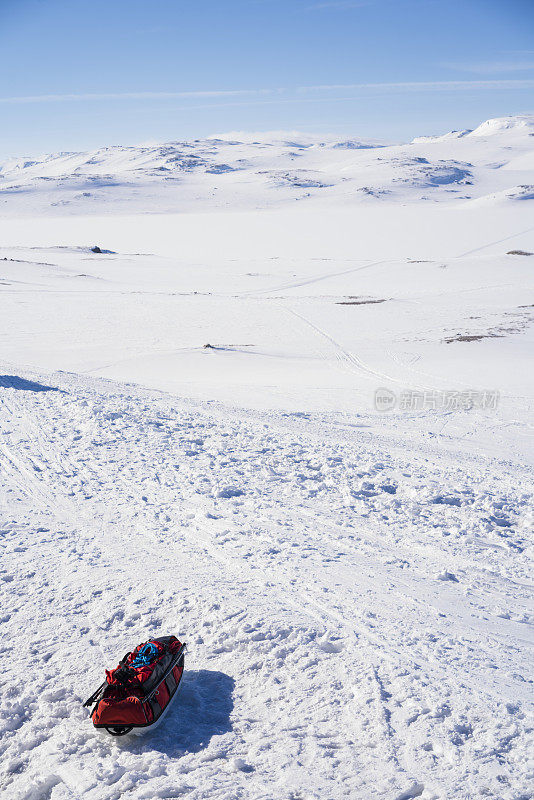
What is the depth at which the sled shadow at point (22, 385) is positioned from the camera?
15.8 metres

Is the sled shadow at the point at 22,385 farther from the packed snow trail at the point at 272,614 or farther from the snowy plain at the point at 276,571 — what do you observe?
the packed snow trail at the point at 272,614

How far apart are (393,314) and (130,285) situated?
26215mm

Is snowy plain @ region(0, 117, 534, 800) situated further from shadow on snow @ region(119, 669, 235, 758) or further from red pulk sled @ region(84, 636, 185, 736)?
red pulk sled @ region(84, 636, 185, 736)

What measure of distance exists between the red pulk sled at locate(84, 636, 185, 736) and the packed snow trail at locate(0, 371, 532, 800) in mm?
237

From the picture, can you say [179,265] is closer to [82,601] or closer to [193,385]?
[193,385]

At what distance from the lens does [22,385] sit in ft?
53.2

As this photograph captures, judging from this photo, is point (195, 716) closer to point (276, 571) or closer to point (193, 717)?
point (193, 717)

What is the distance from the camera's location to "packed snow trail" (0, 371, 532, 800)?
471 centimetres

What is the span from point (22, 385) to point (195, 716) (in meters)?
13.0

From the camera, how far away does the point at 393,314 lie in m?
35.3

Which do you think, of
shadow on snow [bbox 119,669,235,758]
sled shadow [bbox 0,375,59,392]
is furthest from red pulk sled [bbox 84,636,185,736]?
sled shadow [bbox 0,375,59,392]

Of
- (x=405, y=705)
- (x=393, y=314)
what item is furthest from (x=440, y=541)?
(x=393, y=314)

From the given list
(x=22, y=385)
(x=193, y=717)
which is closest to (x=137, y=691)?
(x=193, y=717)

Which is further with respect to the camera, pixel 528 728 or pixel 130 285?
pixel 130 285
